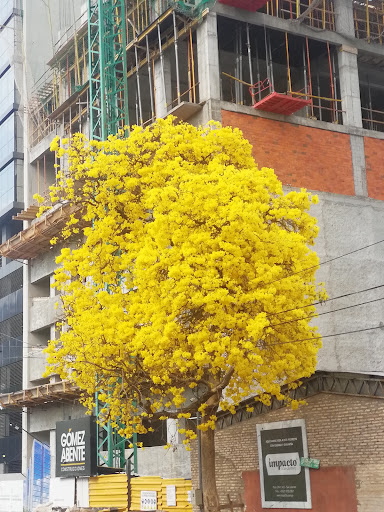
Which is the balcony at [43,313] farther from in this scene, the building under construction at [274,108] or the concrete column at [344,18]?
the concrete column at [344,18]

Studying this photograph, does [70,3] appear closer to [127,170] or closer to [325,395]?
[127,170]

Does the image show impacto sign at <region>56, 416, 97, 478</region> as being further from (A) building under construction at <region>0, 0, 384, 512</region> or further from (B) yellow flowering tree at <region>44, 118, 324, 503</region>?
(B) yellow flowering tree at <region>44, 118, 324, 503</region>

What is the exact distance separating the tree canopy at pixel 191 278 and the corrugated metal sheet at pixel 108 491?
6.20 m

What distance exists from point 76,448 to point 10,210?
2548 centimetres

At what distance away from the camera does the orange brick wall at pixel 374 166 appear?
39.0 m

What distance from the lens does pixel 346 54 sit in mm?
39844

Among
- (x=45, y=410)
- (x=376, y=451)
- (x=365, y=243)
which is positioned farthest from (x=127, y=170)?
(x=45, y=410)

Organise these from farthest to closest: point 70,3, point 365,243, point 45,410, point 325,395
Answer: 1. point 70,3
2. point 45,410
3. point 365,243
4. point 325,395

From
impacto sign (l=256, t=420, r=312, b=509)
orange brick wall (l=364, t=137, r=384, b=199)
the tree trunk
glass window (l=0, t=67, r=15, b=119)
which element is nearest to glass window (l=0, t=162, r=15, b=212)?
glass window (l=0, t=67, r=15, b=119)

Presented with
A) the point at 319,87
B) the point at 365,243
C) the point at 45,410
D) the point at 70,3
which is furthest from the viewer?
the point at 70,3

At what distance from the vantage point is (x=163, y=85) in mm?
39125

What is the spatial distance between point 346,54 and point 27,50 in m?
22.4

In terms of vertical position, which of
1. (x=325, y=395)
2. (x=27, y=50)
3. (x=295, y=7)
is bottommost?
(x=325, y=395)

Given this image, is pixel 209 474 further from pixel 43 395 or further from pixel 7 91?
pixel 7 91
